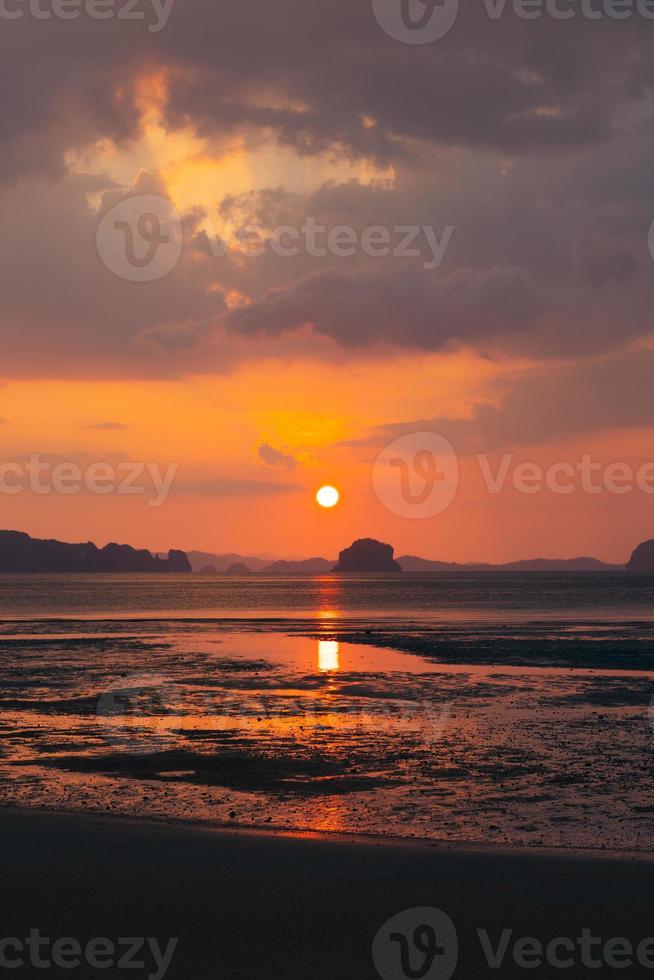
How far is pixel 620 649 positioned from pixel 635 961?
44035 mm

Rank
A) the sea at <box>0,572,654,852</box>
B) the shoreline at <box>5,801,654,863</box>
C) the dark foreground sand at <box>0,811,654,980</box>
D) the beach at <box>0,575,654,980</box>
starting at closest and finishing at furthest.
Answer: the dark foreground sand at <box>0,811,654,980</box>, the beach at <box>0,575,654,980</box>, the shoreline at <box>5,801,654,863</box>, the sea at <box>0,572,654,852</box>

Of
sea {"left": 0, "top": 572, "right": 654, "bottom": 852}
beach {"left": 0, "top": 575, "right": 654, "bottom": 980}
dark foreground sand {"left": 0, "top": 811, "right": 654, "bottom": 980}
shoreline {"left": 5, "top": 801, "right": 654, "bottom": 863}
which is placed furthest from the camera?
sea {"left": 0, "top": 572, "right": 654, "bottom": 852}

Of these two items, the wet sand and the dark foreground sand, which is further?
the wet sand

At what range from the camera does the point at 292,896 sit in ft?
36.2

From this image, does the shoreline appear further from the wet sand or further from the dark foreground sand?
the wet sand

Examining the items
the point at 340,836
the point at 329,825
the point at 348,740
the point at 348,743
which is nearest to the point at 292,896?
the point at 340,836

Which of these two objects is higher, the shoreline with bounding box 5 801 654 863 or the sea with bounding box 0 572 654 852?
the shoreline with bounding box 5 801 654 863

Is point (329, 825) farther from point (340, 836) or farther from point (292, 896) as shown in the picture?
point (292, 896)

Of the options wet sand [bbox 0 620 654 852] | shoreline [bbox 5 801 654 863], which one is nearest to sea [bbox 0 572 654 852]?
wet sand [bbox 0 620 654 852]

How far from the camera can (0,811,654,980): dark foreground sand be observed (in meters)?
9.48

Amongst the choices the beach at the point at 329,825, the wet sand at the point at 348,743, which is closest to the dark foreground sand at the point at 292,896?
the beach at the point at 329,825

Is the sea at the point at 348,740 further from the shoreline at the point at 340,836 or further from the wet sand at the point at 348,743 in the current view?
the shoreline at the point at 340,836

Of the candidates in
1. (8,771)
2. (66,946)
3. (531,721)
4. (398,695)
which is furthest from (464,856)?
(398,695)

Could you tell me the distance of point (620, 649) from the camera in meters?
51.2
